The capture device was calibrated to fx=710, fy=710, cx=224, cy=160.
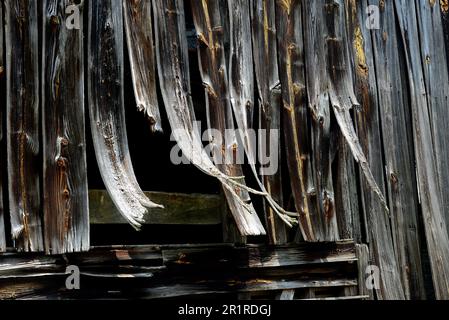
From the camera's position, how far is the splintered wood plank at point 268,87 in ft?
13.2

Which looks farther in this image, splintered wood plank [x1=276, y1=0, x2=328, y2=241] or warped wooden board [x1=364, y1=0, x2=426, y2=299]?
warped wooden board [x1=364, y1=0, x2=426, y2=299]

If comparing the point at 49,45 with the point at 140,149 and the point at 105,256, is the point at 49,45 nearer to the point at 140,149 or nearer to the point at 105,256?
the point at 105,256

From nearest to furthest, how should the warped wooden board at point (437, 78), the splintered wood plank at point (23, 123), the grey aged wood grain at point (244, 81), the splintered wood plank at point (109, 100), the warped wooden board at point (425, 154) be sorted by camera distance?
the splintered wood plank at point (23, 123) < the splintered wood plank at point (109, 100) < the grey aged wood grain at point (244, 81) < the warped wooden board at point (425, 154) < the warped wooden board at point (437, 78)

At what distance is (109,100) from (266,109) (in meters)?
0.93

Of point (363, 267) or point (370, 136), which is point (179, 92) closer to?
point (370, 136)

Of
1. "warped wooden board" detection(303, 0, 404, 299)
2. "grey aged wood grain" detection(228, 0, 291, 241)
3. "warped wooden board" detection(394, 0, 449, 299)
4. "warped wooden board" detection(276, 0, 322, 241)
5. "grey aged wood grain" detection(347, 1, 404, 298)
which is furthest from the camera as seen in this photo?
"warped wooden board" detection(394, 0, 449, 299)

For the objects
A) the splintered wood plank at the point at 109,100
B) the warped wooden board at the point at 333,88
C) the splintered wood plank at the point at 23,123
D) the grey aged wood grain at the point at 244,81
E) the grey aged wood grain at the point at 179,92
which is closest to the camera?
the splintered wood plank at the point at 23,123

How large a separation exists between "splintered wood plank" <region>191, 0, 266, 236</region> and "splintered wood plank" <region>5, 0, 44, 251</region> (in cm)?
91

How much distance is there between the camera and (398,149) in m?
4.53

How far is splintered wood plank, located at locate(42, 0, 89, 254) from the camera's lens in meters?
3.45

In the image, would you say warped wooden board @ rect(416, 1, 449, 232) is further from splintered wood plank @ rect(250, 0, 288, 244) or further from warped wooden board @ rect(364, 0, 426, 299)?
splintered wood plank @ rect(250, 0, 288, 244)

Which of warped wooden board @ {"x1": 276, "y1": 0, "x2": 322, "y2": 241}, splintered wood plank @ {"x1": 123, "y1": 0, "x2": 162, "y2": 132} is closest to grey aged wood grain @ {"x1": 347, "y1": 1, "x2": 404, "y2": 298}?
warped wooden board @ {"x1": 276, "y1": 0, "x2": 322, "y2": 241}

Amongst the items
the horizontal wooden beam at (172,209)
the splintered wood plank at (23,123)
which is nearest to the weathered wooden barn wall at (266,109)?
the splintered wood plank at (23,123)

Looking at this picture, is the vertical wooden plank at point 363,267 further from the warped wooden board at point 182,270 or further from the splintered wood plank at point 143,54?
the splintered wood plank at point 143,54
